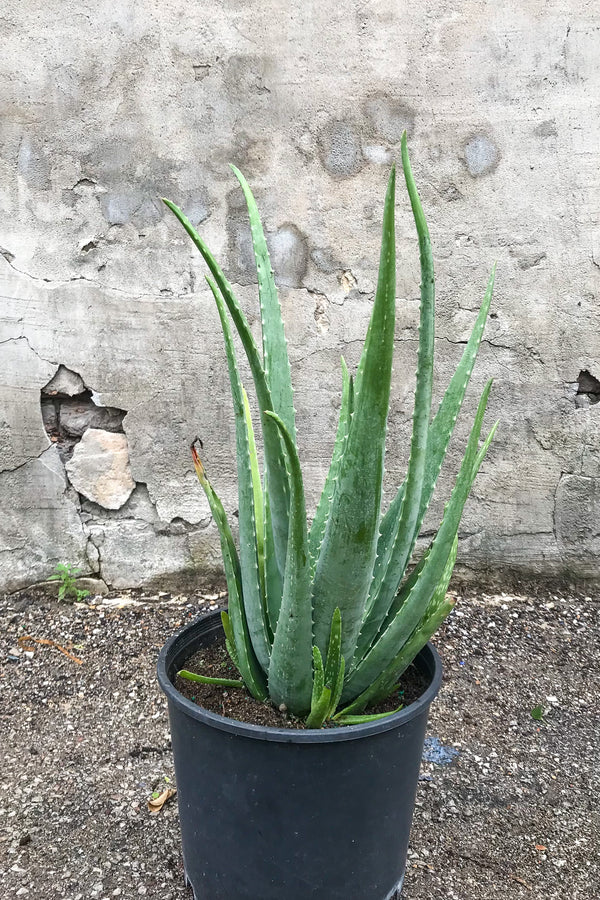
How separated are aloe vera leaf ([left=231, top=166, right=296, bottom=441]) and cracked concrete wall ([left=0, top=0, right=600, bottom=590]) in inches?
43.0

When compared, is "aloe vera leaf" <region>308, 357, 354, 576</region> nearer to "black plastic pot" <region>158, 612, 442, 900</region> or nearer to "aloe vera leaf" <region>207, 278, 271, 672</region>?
"aloe vera leaf" <region>207, 278, 271, 672</region>

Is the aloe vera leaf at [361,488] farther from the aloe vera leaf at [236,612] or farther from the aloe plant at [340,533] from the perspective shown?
the aloe vera leaf at [236,612]

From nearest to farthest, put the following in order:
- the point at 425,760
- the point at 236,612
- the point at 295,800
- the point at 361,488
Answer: the point at 361,488, the point at 295,800, the point at 236,612, the point at 425,760

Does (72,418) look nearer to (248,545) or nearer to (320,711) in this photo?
(248,545)

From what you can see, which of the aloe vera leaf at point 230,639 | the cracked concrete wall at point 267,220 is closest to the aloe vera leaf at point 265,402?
the aloe vera leaf at point 230,639

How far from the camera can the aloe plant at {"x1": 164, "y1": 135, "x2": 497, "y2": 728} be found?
0.90m

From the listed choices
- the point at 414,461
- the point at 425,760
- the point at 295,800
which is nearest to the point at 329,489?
the point at 414,461

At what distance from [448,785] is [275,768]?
0.77 meters

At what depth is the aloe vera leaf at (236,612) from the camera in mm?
1117

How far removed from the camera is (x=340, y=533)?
0.95 meters

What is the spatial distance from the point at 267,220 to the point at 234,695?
1.49 metres

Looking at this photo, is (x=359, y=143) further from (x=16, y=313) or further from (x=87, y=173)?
(x=16, y=313)

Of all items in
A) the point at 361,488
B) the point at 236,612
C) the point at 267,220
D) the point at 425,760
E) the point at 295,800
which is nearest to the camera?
the point at 361,488

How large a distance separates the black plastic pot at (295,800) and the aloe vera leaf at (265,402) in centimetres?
27
